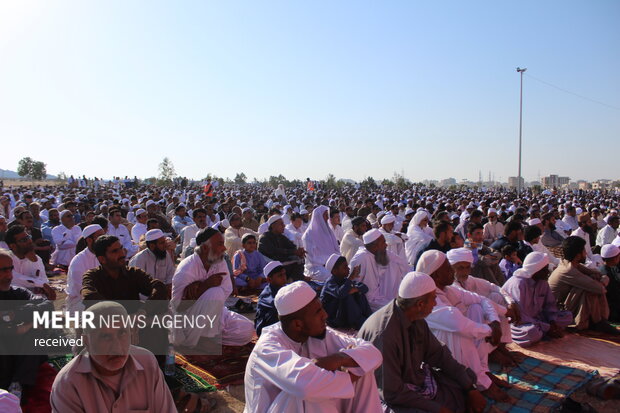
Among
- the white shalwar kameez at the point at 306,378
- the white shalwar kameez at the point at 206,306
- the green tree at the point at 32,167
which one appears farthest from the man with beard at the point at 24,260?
the green tree at the point at 32,167

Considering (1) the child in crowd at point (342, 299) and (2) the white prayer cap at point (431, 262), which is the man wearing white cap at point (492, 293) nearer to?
(2) the white prayer cap at point (431, 262)

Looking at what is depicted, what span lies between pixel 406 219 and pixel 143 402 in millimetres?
10875

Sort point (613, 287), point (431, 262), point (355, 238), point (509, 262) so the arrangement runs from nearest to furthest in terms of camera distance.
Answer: point (431, 262) → point (613, 287) → point (509, 262) → point (355, 238)

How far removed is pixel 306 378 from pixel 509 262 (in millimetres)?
4744

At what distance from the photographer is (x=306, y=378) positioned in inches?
79.8

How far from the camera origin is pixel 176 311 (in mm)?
4422

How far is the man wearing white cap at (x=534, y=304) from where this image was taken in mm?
4582

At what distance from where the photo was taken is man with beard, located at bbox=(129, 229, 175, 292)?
5078 mm

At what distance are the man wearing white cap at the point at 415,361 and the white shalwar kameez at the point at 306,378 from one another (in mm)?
399

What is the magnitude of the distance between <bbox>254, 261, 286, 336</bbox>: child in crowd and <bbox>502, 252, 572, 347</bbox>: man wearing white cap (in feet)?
7.98

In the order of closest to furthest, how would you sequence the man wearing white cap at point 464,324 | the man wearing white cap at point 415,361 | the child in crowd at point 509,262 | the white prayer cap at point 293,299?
1. the white prayer cap at point 293,299
2. the man wearing white cap at point 415,361
3. the man wearing white cap at point 464,324
4. the child in crowd at point 509,262

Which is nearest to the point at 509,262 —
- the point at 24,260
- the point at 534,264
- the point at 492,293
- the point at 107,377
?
the point at 534,264

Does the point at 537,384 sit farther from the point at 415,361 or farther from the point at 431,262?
the point at 415,361

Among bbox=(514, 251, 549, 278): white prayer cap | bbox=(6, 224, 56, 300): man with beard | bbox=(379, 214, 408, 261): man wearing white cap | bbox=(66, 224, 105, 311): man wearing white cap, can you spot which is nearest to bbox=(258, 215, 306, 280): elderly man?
bbox=(379, 214, 408, 261): man wearing white cap
